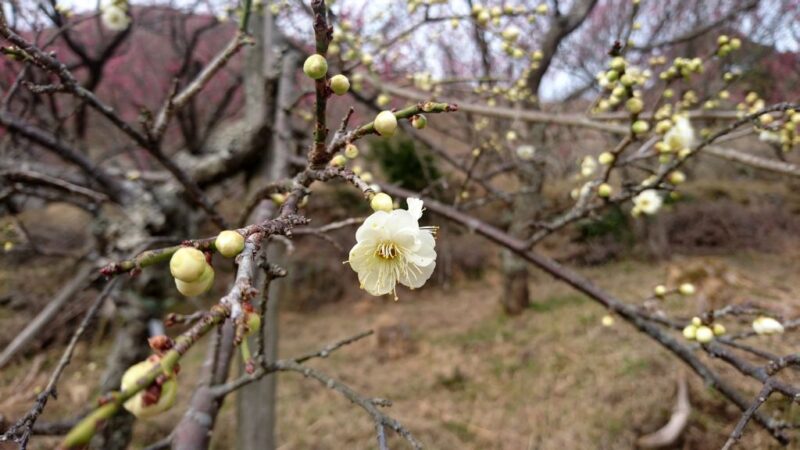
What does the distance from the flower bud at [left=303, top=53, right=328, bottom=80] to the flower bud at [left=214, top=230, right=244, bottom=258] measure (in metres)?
0.25

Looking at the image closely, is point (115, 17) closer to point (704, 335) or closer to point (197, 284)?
point (197, 284)

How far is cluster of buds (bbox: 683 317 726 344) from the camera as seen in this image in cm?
128

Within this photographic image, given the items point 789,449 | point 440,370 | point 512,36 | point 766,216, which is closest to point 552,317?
point 440,370

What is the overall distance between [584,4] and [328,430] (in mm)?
4648

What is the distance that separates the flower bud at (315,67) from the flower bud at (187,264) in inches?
11.1

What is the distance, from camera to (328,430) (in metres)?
3.40

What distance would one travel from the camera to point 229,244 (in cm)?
50

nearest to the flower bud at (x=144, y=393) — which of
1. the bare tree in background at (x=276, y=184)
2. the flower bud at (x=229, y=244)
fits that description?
the bare tree in background at (x=276, y=184)

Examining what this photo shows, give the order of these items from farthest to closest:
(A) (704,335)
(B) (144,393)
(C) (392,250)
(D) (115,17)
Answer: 1. (D) (115,17)
2. (A) (704,335)
3. (C) (392,250)
4. (B) (144,393)

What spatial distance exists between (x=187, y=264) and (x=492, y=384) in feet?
12.6

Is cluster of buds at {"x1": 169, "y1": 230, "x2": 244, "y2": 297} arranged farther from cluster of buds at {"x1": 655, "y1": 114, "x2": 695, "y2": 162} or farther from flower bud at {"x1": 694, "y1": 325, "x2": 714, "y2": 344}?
cluster of buds at {"x1": 655, "y1": 114, "x2": 695, "y2": 162}

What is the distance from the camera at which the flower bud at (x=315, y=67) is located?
A: 0.62 meters

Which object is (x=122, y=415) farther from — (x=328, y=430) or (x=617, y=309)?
(x=617, y=309)

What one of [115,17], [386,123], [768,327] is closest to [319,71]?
[386,123]
